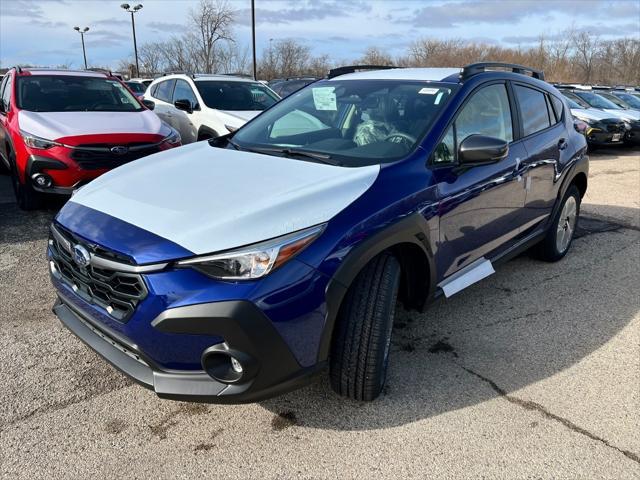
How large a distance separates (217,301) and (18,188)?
508 centimetres

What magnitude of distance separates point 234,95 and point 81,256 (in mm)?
6211

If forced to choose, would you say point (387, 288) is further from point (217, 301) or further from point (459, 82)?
point (459, 82)

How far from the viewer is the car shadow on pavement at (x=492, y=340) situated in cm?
273

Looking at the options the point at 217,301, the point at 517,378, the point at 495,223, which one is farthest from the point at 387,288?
the point at 495,223

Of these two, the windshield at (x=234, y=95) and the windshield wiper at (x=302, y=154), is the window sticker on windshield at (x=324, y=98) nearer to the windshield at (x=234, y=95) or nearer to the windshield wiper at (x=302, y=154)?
the windshield wiper at (x=302, y=154)

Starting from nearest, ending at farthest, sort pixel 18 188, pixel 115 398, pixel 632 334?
1. pixel 115 398
2. pixel 632 334
3. pixel 18 188

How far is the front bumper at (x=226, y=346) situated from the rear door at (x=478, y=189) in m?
1.22

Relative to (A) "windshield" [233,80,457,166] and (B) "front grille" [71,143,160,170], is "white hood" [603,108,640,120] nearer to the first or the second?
(A) "windshield" [233,80,457,166]

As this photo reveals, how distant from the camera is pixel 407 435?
2.52 m

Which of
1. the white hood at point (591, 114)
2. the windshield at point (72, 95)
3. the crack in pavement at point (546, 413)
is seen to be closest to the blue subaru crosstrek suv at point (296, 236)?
the crack in pavement at point (546, 413)

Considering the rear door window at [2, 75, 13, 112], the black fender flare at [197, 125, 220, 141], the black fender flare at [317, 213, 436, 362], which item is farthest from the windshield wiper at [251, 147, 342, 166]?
the rear door window at [2, 75, 13, 112]

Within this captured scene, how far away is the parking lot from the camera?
7.64ft

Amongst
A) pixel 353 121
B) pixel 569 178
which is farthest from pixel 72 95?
pixel 569 178

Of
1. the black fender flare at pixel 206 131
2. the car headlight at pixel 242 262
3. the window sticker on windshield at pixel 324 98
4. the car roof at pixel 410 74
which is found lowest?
the black fender flare at pixel 206 131
